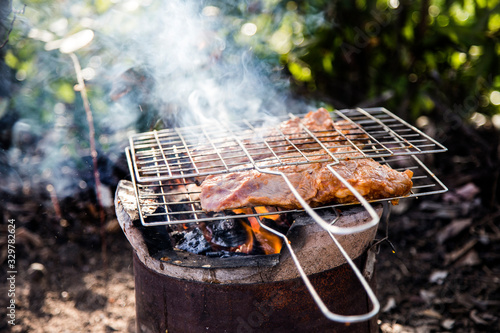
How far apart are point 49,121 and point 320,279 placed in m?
3.94

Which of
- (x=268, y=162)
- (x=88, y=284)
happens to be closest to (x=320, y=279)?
(x=268, y=162)

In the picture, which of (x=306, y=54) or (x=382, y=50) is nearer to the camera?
(x=306, y=54)

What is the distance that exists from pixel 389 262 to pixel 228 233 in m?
2.64

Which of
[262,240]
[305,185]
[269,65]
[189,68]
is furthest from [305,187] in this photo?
[269,65]

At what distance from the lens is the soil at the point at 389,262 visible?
3701mm

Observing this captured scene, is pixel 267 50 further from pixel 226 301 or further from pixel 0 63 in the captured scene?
pixel 226 301

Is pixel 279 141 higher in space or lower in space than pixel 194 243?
higher

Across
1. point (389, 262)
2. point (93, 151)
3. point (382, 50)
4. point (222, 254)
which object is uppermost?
point (382, 50)

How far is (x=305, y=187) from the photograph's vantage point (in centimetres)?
223

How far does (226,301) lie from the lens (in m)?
2.21

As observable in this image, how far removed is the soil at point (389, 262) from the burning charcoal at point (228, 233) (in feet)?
5.38

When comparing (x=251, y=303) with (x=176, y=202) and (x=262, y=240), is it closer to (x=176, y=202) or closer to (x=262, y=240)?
(x=262, y=240)

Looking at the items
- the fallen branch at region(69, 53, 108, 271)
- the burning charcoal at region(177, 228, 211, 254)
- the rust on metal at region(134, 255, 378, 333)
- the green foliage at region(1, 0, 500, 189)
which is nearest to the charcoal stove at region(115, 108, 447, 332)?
the rust on metal at region(134, 255, 378, 333)

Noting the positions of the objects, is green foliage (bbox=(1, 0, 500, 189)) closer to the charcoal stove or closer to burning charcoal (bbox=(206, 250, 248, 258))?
the charcoal stove
